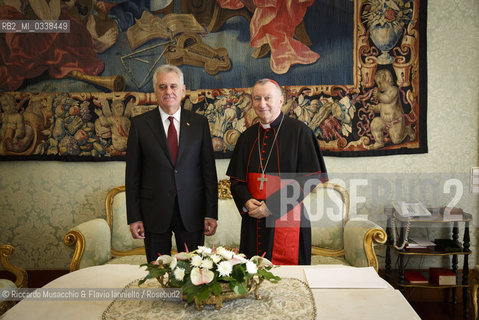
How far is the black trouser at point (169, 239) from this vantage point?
8.13 ft

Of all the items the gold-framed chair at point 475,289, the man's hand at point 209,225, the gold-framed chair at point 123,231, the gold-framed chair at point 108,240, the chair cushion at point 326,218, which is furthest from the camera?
the chair cushion at point 326,218

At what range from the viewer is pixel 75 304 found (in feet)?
5.24

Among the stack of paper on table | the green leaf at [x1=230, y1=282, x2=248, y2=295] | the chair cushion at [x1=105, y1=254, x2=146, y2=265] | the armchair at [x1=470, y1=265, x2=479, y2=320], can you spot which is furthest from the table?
the armchair at [x1=470, y1=265, x2=479, y2=320]

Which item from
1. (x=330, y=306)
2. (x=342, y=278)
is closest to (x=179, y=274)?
(x=330, y=306)

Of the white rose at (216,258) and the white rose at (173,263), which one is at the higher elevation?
the white rose at (216,258)

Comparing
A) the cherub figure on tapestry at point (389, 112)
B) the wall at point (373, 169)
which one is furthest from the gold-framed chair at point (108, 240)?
the cherub figure on tapestry at point (389, 112)

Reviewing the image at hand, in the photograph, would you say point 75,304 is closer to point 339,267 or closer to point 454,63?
point 339,267

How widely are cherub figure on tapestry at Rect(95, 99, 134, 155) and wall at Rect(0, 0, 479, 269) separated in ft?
0.74

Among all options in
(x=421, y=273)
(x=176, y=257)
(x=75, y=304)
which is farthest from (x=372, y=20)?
(x=75, y=304)

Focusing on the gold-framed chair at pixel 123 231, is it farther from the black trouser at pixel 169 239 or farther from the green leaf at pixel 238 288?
the green leaf at pixel 238 288

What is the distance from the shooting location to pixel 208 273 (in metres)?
1.49

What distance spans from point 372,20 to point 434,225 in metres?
2.04

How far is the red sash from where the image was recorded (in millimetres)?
2504

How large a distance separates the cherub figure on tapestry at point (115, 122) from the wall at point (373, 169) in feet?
0.74
